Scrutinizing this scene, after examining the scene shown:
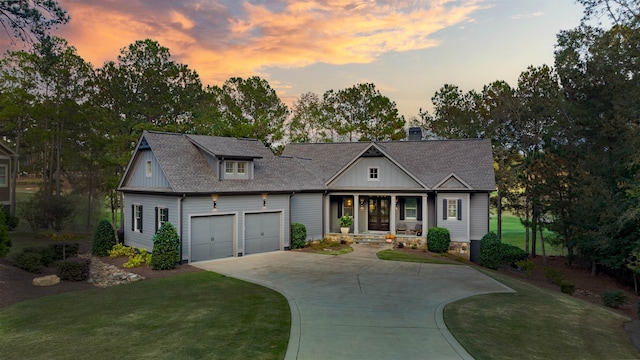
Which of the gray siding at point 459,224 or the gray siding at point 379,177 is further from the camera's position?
the gray siding at point 379,177

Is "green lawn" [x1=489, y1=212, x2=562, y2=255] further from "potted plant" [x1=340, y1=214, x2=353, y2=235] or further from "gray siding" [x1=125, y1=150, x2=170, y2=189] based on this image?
"gray siding" [x1=125, y1=150, x2=170, y2=189]

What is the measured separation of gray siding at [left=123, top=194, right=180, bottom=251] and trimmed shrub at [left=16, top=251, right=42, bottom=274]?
5.09 meters

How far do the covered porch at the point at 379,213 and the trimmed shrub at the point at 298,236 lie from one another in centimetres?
337

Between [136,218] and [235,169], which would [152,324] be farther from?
[136,218]

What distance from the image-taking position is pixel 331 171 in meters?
30.8

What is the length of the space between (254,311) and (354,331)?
3.32m

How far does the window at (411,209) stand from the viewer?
94.4 feet

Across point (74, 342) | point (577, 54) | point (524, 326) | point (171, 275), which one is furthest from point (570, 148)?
point (74, 342)

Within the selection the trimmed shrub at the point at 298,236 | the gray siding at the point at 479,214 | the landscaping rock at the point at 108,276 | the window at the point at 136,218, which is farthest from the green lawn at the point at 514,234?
the landscaping rock at the point at 108,276

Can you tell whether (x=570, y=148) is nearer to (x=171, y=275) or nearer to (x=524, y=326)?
(x=524, y=326)

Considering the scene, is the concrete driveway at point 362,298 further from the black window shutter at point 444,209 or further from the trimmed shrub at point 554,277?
the black window shutter at point 444,209

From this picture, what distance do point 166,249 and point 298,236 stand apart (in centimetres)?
853

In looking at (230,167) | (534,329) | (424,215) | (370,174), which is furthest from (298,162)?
(534,329)

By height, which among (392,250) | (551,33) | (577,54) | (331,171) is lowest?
(392,250)
